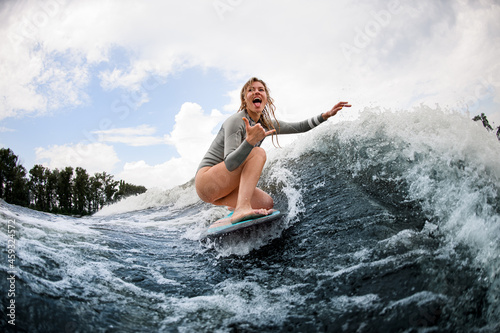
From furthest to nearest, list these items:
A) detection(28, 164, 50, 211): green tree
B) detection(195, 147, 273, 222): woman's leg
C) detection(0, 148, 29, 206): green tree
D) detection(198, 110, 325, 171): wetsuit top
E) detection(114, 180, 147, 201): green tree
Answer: detection(114, 180, 147, 201): green tree < detection(28, 164, 50, 211): green tree < detection(0, 148, 29, 206): green tree < detection(195, 147, 273, 222): woman's leg < detection(198, 110, 325, 171): wetsuit top

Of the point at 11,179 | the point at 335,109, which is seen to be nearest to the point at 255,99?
the point at 335,109

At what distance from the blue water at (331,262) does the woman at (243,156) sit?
1.44 ft

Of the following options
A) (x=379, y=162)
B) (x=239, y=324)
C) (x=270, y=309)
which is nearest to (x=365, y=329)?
(x=270, y=309)

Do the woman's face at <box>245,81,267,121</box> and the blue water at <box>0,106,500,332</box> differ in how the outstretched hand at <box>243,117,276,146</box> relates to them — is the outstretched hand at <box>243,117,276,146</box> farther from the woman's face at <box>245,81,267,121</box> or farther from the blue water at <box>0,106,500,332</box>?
the blue water at <box>0,106,500,332</box>

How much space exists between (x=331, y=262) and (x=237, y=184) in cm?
137

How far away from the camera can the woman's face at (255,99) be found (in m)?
3.26

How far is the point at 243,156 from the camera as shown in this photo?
2.84 meters

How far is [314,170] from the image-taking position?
484 centimetres

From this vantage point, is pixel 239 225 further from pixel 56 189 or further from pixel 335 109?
pixel 56 189

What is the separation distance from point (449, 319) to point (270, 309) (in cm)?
100

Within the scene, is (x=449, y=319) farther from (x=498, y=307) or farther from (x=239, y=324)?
(x=239, y=324)

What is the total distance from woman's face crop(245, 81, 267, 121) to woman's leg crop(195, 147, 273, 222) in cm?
42

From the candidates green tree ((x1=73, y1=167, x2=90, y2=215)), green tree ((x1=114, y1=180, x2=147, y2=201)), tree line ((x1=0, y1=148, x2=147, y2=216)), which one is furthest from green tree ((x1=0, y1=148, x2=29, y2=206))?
green tree ((x1=114, y1=180, x2=147, y2=201))

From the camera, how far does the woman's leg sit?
3067mm
